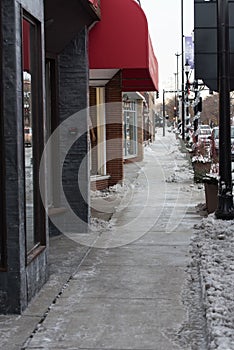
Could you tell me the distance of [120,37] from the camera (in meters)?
11.1

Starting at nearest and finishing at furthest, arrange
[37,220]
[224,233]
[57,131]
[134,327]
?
[134,327] < [37,220] < [224,233] < [57,131]

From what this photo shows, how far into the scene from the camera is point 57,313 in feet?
19.5

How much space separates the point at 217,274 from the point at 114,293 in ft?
3.72

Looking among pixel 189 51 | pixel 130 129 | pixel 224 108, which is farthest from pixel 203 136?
pixel 224 108

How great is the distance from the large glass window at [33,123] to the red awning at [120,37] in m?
4.53

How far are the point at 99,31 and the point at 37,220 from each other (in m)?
5.45

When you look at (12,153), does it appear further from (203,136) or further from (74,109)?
(203,136)

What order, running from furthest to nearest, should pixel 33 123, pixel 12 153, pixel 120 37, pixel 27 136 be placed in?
pixel 120 37 → pixel 33 123 → pixel 27 136 → pixel 12 153

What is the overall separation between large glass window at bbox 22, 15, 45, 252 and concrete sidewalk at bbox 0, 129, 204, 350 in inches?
29.1

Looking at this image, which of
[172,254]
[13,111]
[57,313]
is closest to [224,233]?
[172,254]

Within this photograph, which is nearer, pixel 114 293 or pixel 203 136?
pixel 114 293

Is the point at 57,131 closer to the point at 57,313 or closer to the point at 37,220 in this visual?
the point at 37,220

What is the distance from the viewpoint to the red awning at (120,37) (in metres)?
11.1

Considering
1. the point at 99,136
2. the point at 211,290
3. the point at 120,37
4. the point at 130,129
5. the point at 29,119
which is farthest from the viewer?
the point at 130,129
